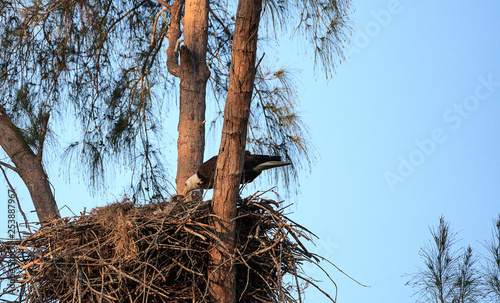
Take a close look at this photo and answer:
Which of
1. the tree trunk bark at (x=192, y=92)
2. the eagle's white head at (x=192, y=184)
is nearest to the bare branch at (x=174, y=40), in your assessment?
the tree trunk bark at (x=192, y=92)

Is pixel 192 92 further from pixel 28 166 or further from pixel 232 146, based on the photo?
pixel 28 166

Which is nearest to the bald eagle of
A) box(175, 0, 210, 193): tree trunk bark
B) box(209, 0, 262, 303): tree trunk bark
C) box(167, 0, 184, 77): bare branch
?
box(209, 0, 262, 303): tree trunk bark

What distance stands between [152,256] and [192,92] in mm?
1711

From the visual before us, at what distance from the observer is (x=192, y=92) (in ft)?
14.7

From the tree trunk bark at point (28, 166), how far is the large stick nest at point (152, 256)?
1615 millimetres

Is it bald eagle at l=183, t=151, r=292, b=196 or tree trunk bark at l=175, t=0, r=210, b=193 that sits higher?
tree trunk bark at l=175, t=0, r=210, b=193

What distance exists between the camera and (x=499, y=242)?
483cm

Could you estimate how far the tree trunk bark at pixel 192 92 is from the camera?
4.29m

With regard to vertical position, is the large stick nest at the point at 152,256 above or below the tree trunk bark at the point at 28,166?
below

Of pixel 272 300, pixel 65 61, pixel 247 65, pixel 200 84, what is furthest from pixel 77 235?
pixel 65 61

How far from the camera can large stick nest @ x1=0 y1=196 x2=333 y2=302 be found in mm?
3025

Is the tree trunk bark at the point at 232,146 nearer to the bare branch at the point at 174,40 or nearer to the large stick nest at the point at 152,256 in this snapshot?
the large stick nest at the point at 152,256

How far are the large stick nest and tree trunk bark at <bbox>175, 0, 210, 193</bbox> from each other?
1013mm

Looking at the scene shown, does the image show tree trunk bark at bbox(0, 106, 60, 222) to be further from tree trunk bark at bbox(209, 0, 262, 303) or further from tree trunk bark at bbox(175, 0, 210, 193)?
tree trunk bark at bbox(209, 0, 262, 303)
